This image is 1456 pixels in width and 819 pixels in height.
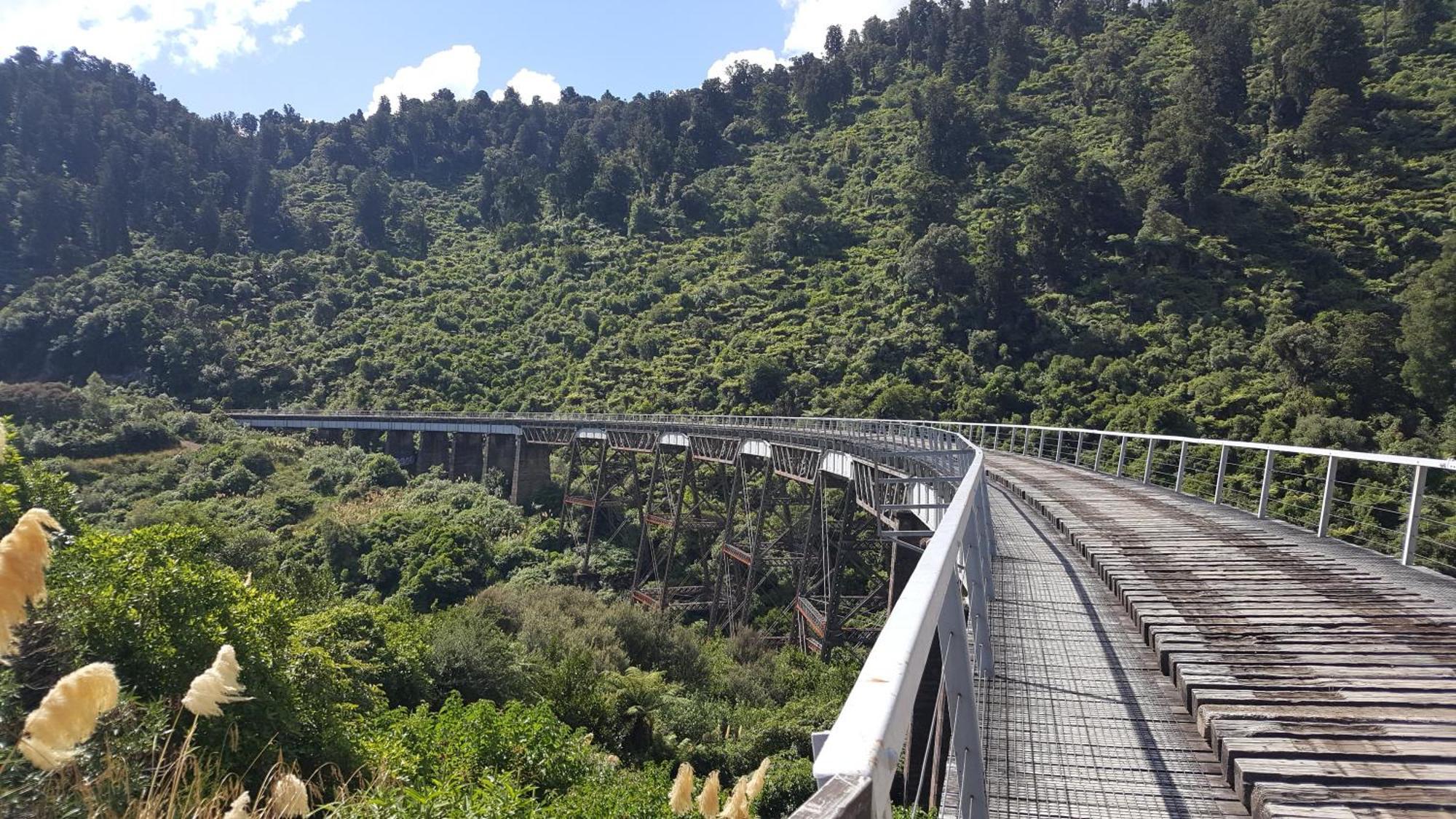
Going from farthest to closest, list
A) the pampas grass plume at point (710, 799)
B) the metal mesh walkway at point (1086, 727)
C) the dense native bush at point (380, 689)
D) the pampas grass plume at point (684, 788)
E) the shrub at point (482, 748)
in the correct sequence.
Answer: the shrub at point (482, 748), the dense native bush at point (380, 689), the pampas grass plume at point (684, 788), the pampas grass plume at point (710, 799), the metal mesh walkway at point (1086, 727)

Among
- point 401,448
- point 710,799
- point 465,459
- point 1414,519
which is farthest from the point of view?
point 401,448

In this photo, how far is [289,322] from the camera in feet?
236

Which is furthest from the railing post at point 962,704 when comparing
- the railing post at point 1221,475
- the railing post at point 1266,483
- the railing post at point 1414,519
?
the railing post at point 1221,475

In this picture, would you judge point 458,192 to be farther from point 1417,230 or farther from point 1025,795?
point 1025,795

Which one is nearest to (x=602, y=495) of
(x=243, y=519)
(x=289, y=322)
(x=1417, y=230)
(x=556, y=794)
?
(x=243, y=519)

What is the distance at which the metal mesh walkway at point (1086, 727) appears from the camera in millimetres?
2676

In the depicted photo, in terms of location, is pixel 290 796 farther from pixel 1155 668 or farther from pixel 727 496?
pixel 727 496

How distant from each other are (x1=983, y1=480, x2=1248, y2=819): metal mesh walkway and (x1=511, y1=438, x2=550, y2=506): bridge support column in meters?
38.1

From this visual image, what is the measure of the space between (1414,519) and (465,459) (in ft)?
152

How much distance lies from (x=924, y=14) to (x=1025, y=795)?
117108mm

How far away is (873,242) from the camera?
6341 cm

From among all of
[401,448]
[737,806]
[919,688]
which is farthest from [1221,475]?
[401,448]

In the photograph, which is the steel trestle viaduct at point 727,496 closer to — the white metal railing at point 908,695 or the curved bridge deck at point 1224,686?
the curved bridge deck at point 1224,686

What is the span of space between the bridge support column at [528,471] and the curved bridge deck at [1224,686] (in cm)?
3725
